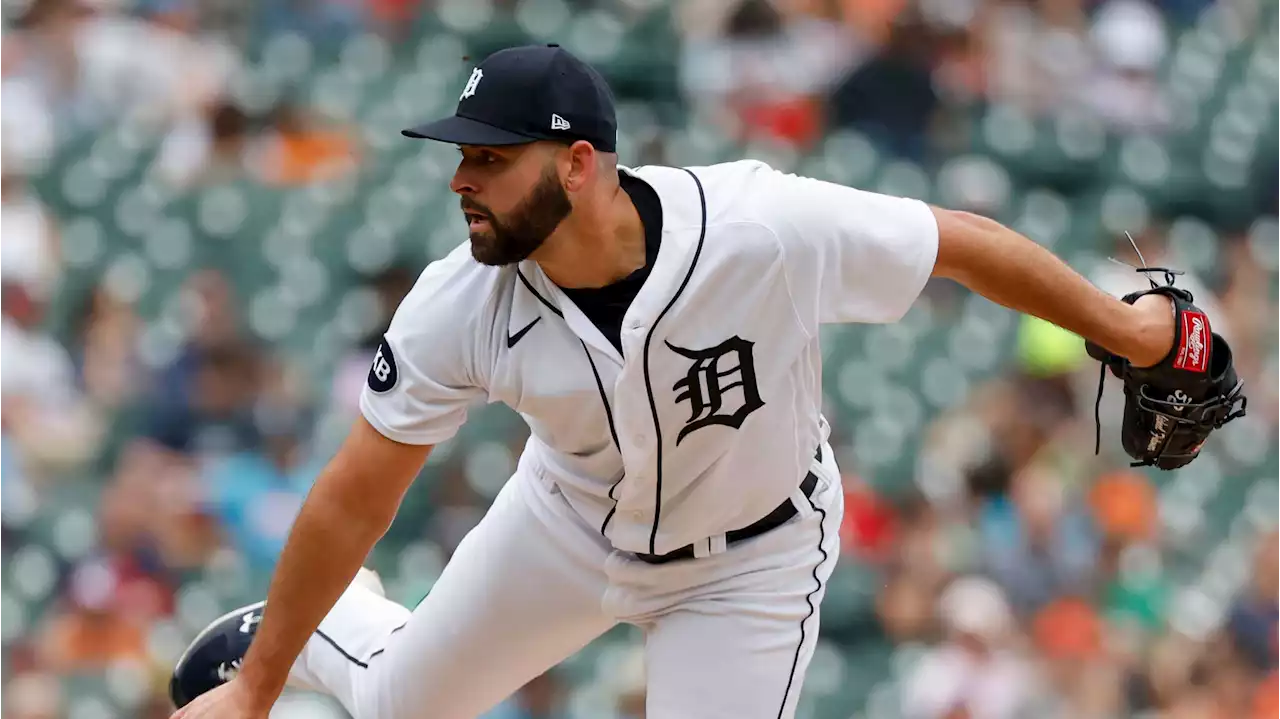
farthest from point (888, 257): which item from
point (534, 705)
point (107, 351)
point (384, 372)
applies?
point (107, 351)

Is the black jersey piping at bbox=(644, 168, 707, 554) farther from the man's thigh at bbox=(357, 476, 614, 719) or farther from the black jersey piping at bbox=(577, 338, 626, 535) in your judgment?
the man's thigh at bbox=(357, 476, 614, 719)

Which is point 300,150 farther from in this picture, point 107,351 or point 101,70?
point 107,351

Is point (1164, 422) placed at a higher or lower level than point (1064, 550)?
higher

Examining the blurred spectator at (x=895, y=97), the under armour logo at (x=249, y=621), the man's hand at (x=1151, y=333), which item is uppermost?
the man's hand at (x=1151, y=333)

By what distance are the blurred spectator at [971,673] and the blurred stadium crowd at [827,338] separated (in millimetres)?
13

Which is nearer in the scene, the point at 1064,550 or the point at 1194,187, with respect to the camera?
the point at 1064,550

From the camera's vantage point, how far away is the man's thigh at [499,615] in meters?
3.72

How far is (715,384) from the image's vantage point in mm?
3414

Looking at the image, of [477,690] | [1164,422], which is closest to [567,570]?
[477,690]

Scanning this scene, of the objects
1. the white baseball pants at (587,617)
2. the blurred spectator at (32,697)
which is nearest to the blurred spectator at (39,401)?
the blurred spectator at (32,697)

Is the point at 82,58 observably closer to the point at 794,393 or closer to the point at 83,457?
the point at 83,457

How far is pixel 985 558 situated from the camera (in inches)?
284

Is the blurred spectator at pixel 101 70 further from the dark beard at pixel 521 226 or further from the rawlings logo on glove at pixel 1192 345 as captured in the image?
the rawlings logo on glove at pixel 1192 345

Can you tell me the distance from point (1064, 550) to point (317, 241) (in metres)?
3.58
